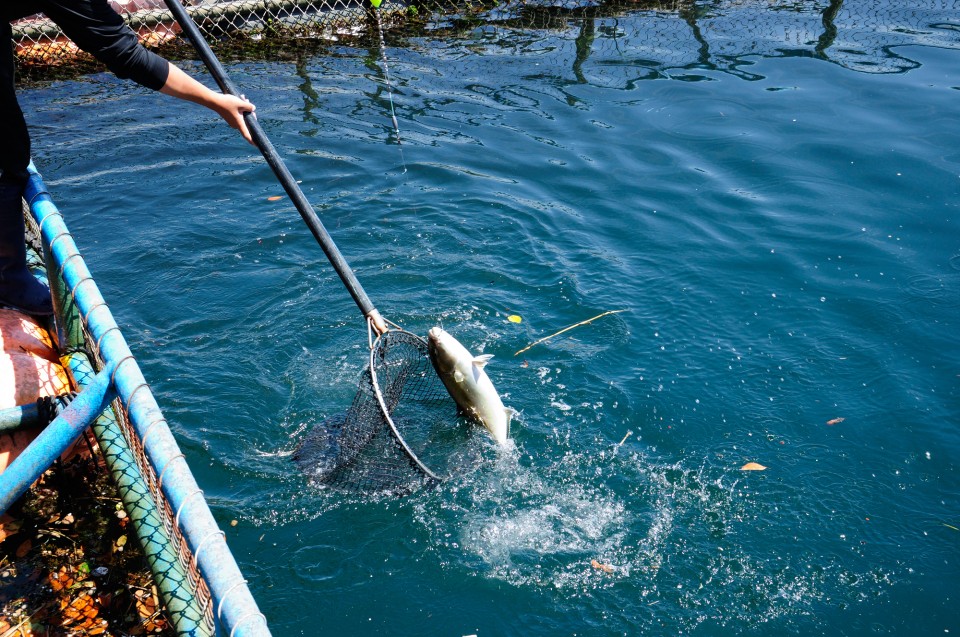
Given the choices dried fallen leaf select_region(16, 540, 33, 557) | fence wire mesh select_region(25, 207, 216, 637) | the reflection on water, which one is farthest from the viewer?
the reflection on water

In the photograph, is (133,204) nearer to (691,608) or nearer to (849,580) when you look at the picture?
(691,608)

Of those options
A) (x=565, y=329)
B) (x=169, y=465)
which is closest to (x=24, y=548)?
(x=169, y=465)

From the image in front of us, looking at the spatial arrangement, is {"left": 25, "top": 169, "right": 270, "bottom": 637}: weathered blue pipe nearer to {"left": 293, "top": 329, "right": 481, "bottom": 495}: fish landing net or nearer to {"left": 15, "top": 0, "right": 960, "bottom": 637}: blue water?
{"left": 293, "top": 329, "right": 481, "bottom": 495}: fish landing net

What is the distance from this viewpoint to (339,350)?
723cm

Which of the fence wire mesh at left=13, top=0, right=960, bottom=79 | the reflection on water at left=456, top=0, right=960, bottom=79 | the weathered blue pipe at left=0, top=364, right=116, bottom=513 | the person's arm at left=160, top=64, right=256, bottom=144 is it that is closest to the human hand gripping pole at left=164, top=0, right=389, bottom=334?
the person's arm at left=160, top=64, right=256, bottom=144

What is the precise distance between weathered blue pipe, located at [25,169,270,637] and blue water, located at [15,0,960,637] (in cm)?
199

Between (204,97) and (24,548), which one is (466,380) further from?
(24,548)

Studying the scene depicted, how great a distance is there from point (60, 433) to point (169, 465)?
792mm

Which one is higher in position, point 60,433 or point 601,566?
point 60,433

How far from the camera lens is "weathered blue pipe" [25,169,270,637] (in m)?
2.64

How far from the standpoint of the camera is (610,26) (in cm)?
1530

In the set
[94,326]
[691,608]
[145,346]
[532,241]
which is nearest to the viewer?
[94,326]

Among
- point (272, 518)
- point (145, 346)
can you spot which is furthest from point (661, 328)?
point (145, 346)

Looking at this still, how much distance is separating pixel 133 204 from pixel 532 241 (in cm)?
495
